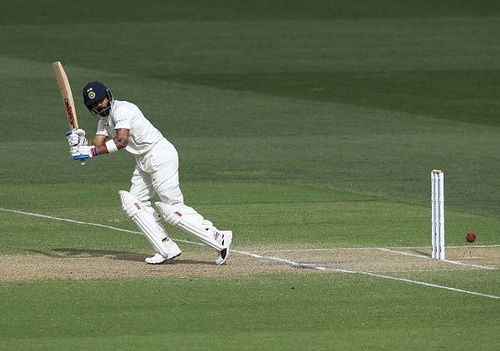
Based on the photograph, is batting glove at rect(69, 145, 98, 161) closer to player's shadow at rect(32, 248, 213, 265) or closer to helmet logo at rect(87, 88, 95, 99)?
helmet logo at rect(87, 88, 95, 99)

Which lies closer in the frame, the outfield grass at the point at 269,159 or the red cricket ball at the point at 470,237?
the outfield grass at the point at 269,159

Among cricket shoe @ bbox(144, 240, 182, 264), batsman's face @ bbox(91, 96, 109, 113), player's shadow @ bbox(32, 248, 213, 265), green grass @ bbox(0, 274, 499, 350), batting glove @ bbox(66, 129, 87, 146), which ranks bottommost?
green grass @ bbox(0, 274, 499, 350)

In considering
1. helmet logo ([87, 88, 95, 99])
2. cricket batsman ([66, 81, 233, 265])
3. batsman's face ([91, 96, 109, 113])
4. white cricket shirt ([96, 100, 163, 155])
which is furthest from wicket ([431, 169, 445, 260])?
helmet logo ([87, 88, 95, 99])

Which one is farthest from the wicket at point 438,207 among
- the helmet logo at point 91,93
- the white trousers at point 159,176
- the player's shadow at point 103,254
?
the helmet logo at point 91,93

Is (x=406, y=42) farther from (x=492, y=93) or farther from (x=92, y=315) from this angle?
(x=92, y=315)

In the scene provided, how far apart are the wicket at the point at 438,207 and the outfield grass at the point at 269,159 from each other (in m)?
0.65

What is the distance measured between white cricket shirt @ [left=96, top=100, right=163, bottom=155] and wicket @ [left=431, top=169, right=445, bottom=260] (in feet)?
10.2

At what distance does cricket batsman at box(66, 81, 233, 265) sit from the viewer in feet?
52.7

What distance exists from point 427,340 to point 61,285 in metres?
4.35

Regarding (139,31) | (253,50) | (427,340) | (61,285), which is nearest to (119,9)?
(139,31)

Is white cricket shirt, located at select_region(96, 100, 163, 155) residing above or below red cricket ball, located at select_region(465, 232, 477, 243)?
above

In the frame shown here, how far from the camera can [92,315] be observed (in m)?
13.5

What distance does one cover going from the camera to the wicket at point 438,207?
16.2 m

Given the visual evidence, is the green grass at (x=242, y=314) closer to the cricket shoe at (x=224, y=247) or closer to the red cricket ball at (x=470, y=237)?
the cricket shoe at (x=224, y=247)
